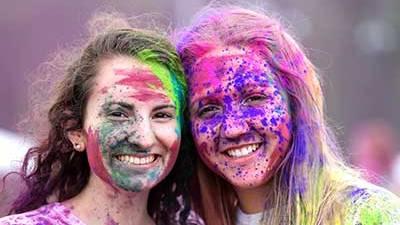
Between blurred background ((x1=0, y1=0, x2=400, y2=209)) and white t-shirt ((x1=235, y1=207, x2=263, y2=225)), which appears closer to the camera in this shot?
white t-shirt ((x1=235, y1=207, x2=263, y2=225))

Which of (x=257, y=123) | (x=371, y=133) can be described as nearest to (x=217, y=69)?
(x=257, y=123)

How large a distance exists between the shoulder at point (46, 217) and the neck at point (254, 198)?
556mm

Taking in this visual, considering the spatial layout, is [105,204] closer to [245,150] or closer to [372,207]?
[245,150]

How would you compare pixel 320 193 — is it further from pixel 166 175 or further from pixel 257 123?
pixel 166 175

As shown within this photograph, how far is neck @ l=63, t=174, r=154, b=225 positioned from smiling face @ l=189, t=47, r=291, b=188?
0.28 meters

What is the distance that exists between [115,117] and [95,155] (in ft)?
0.43

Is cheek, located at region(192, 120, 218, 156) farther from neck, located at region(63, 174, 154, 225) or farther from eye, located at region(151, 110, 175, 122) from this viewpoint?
neck, located at region(63, 174, 154, 225)

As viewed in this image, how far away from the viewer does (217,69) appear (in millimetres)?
2705

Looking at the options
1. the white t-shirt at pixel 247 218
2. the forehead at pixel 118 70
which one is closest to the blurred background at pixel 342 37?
the white t-shirt at pixel 247 218

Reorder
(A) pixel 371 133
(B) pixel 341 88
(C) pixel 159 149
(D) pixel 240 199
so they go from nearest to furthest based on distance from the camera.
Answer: (C) pixel 159 149 → (D) pixel 240 199 → (A) pixel 371 133 → (B) pixel 341 88

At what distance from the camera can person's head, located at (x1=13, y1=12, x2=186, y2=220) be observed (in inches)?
102

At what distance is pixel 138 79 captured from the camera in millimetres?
2629

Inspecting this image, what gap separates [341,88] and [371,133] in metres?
7.96

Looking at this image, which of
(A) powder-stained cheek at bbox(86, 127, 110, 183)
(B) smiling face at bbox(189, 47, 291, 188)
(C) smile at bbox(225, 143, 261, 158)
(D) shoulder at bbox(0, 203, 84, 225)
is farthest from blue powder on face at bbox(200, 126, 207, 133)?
(D) shoulder at bbox(0, 203, 84, 225)
